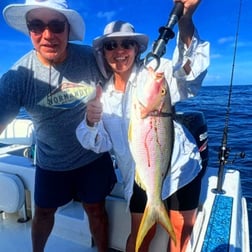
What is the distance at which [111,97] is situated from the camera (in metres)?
1.91

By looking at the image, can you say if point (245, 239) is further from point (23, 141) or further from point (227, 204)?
point (23, 141)

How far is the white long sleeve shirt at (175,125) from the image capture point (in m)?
1.67

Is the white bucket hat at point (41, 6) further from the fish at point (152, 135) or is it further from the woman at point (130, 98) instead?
the fish at point (152, 135)

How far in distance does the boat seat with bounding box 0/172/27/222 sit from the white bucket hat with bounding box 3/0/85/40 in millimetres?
1532

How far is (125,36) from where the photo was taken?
1.85 meters

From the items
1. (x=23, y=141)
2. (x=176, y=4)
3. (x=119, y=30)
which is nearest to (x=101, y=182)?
(x=119, y=30)

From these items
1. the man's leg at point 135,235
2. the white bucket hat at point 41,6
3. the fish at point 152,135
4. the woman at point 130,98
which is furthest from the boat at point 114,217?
the white bucket hat at point 41,6

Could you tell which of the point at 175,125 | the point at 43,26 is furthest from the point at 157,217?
the point at 43,26

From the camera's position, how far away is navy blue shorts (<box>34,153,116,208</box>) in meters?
2.27

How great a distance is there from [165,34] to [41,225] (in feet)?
5.80

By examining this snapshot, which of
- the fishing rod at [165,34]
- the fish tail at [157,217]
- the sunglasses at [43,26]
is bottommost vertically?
the fish tail at [157,217]

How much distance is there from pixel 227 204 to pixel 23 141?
2.73 metres

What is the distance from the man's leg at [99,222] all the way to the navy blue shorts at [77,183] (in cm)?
7

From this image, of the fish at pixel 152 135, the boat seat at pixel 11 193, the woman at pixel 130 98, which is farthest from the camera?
the boat seat at pixel 11 193
